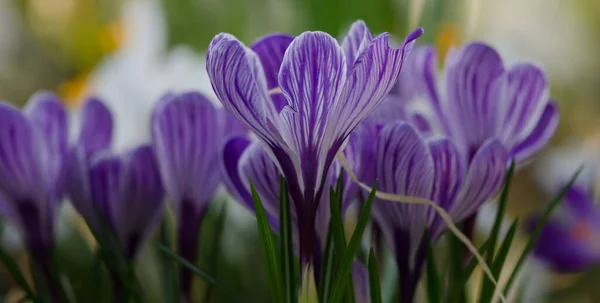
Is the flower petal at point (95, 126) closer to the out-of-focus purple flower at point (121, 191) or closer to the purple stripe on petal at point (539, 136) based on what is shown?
the out-of-focus purple flower at point (121, 191)

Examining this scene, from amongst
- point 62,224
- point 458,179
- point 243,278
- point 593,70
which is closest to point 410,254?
point 458,179

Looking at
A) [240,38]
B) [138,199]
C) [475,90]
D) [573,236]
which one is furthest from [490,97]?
[240,38]

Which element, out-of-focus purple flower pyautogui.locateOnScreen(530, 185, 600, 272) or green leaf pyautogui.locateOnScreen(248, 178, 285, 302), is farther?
out-of-focus purple flower pyautogui.locateOnScreen(530, 185, 600, 272)

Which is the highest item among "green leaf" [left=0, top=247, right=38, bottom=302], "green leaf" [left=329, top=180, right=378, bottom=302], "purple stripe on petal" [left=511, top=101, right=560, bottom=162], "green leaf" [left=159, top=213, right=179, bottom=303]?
"purple stripe on petal" [left=511, top=101, right=560, bottom=162]

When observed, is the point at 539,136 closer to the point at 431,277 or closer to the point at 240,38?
the point at 431,277

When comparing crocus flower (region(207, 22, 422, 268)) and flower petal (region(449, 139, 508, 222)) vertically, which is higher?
crocus flower (region(207, 22, 422, 268))

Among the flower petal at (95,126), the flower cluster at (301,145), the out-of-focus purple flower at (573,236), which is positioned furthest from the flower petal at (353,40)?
the out-of-focus purple flower at (573,236)

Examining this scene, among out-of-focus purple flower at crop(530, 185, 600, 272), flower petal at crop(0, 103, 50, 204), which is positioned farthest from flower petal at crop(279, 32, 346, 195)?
out-of-focus purple flower at crop(530, 185, 600, 272)

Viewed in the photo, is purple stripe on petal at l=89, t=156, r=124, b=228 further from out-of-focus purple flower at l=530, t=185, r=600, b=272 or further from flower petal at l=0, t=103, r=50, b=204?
out-of-focus purple flower at l=530, t=185, r=600, b=272
